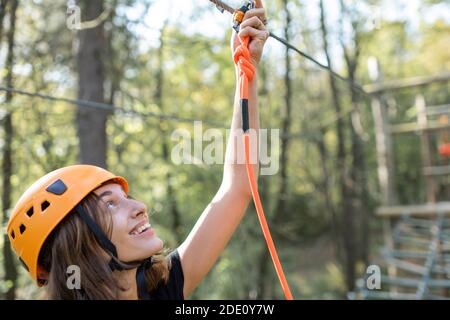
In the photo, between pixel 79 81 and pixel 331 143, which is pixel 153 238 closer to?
pixel 79 81

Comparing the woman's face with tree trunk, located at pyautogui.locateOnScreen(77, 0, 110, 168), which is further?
tree trunk, located at pyautogui.locateOnScreen(77, 0, 110, 168)

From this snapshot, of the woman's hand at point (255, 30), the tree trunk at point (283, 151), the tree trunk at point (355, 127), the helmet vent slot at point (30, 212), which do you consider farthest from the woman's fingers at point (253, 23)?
the tree trunk at point (355, 127)

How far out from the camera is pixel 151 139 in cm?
753

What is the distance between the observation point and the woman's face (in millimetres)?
1474

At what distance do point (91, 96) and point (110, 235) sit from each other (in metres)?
3.04

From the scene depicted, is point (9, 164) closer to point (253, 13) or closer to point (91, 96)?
point (91, 96)

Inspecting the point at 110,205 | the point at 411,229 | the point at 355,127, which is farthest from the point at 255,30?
the point at 355,127

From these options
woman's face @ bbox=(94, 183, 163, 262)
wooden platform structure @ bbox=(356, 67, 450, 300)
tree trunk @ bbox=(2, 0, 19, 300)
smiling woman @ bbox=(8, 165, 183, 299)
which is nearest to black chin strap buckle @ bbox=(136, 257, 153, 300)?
smiling woman @ bbox=(8, 165, 183, 299)

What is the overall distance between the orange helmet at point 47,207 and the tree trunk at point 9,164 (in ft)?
8.46

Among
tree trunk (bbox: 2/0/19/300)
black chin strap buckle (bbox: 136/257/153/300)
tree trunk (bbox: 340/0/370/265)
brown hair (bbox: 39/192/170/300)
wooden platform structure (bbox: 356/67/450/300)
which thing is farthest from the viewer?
tree trunk (bbox: 340/0/370/265)

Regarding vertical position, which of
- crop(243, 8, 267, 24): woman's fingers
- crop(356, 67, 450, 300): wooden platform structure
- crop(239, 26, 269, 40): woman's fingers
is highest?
crop(243, 8, 267, 24): woman's fingers

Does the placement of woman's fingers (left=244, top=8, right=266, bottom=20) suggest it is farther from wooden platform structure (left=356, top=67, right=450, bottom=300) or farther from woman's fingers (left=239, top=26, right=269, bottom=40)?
wooden platform structure (left=356, top=67, right=450, bottom=300)

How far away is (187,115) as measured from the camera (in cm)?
865
